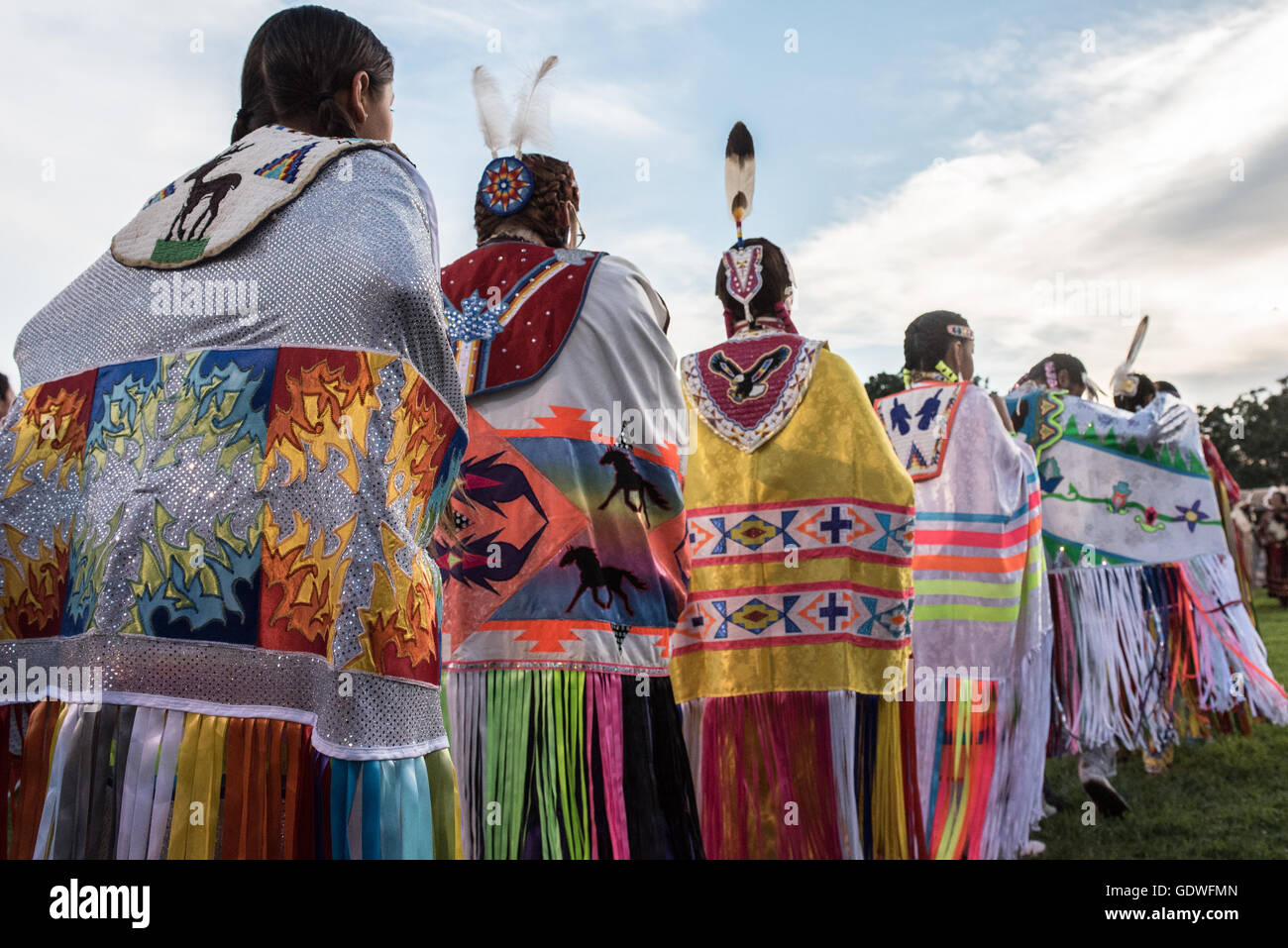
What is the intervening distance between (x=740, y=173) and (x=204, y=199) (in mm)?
2751

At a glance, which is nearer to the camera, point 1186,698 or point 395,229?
point 395,229

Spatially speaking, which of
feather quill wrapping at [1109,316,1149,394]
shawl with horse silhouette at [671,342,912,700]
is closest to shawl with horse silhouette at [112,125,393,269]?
shawl with horse silhouette at [671,342,912,700]

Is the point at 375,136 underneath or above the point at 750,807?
above

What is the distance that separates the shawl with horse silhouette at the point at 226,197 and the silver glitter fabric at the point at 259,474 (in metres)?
0.02

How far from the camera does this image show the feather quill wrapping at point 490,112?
2.89 m

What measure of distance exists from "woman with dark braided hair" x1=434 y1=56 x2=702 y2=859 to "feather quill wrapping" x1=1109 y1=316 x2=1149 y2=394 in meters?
4.36

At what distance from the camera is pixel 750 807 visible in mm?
3375

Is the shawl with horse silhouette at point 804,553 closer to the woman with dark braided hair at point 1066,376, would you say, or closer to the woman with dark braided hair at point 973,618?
the woman with dark braided hair at point 973,618

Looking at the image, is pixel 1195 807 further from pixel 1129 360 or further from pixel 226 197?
pixel 226 197

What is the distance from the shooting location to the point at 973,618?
421cm

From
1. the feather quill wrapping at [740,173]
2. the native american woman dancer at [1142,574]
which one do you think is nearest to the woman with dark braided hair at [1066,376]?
the native american woman dancer at [1142,574]
